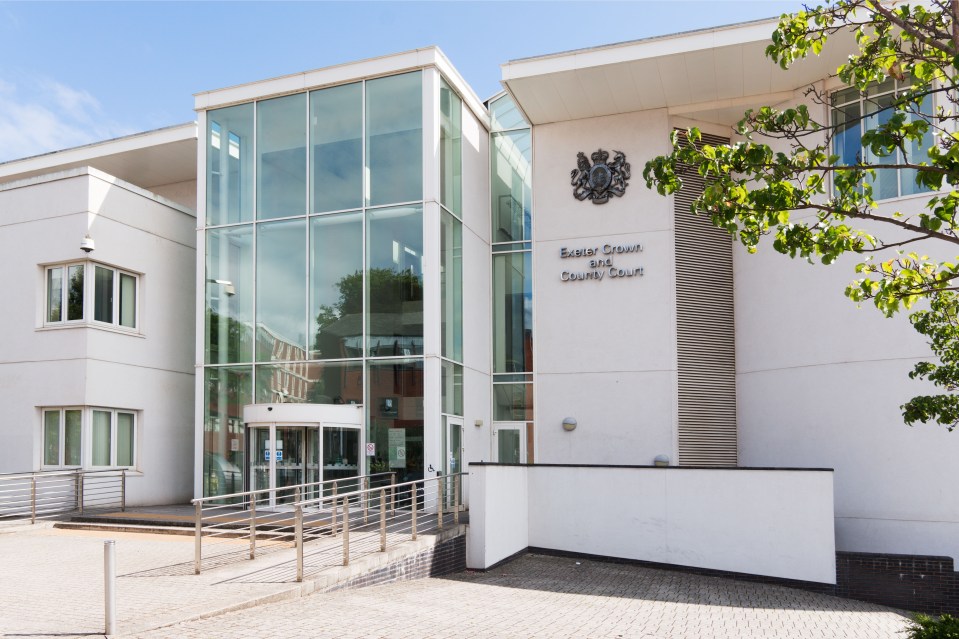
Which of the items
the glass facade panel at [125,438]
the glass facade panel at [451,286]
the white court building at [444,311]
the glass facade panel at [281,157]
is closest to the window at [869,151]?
the white court building at [444,311]

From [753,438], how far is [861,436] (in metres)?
2.34

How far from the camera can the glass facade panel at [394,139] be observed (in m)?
17.2

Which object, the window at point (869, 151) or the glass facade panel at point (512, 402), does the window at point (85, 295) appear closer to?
the glass facade panel at point (512, 402)

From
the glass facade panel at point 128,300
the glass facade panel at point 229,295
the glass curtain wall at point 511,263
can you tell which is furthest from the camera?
the glass curtain wall at point 511,263

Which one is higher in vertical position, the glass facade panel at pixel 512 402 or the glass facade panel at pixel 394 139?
the glass facade panel at pixel 394 139

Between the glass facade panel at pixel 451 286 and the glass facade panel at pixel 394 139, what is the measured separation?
982 millimetres

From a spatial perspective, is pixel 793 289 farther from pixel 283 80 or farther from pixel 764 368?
pixel 283 80

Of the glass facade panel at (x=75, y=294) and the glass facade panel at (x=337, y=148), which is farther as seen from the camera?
the glass facade panel at (x=75, y=294)

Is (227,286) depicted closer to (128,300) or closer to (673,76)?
(128,300)

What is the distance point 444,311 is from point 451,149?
3.32 metres

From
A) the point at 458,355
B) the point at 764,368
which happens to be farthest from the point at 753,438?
the point at 458,355

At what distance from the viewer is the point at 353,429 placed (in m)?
16.5

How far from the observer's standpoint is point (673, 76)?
1752cm

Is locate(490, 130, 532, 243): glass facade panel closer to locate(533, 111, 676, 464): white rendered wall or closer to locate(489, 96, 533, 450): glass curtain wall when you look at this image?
locate(489, 96, 533, 450): glass curtain wall
